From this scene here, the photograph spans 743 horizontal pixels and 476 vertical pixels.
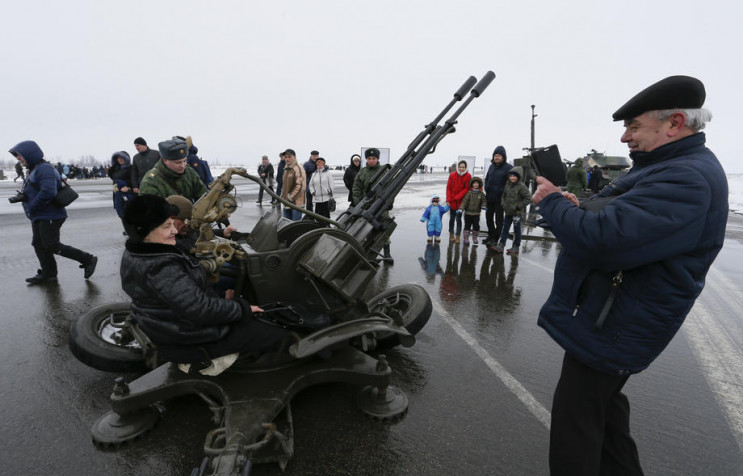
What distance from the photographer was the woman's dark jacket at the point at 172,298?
209 centimetres

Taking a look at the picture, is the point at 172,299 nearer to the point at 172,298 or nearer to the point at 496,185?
the point at 172,298

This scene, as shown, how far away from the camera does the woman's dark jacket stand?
2.09m

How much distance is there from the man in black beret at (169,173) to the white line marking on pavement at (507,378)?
10.8ft

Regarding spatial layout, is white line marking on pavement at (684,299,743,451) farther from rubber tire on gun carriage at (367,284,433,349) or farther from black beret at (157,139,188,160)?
black beret at (157,139,188,160)

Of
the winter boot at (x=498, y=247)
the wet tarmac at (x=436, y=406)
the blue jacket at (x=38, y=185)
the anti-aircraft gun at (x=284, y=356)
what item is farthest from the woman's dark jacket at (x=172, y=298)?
the winter boot at (x=498, y=247)

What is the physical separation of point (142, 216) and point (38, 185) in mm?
4279

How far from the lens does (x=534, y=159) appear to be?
201 centimetres

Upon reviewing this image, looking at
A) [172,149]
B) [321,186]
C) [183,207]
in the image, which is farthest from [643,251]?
[321,186]

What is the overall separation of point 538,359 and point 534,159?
224 cm

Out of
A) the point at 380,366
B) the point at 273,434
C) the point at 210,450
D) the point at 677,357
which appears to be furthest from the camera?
the point at 677,357

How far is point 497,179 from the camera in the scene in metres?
7.72

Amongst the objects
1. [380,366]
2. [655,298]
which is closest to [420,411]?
[380,366]

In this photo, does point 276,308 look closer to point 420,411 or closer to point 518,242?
point 420,411

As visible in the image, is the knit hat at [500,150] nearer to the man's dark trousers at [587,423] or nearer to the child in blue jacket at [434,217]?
the child in blue jacket at [434,217]
